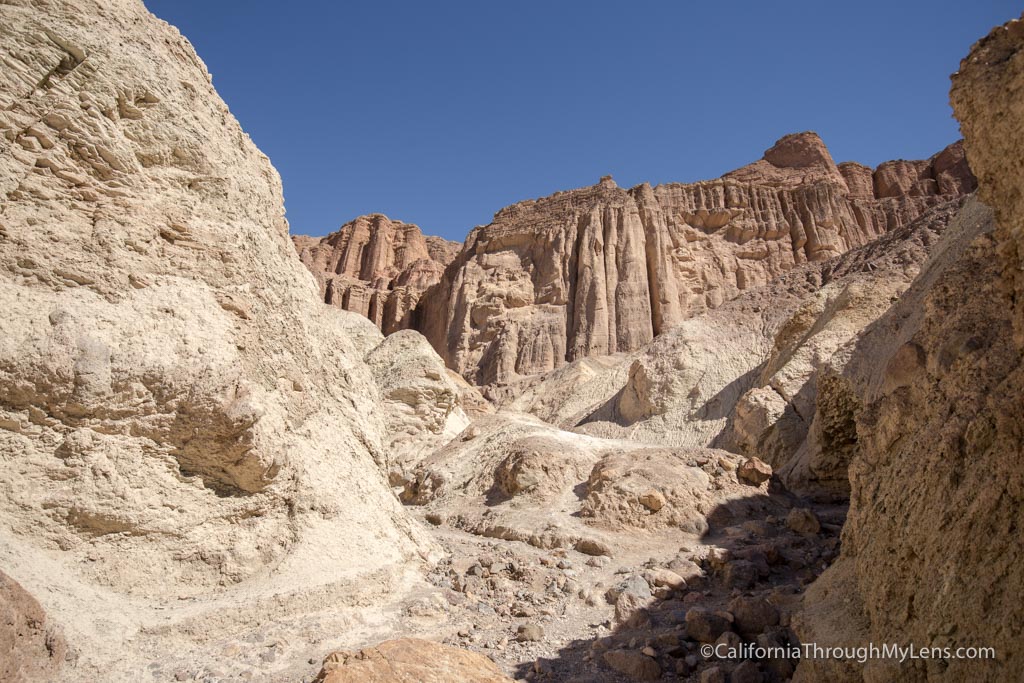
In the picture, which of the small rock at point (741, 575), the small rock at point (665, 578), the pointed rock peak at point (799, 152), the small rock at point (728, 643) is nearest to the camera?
the small rock at point (728, 643)

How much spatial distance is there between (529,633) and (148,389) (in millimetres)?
3880

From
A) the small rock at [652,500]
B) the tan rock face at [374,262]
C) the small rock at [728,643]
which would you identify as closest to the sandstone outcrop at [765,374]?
the small rock at [652,500]

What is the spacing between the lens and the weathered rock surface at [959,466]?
2.94 m

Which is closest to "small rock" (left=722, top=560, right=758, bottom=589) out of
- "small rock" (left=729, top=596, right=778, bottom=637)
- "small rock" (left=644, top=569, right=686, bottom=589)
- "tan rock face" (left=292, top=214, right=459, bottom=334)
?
"small rock" (left=644, top=569, right=686, bottom=589)

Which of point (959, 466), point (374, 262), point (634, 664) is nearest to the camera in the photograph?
point (959, 466)

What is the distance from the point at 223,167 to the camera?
698 centimetres

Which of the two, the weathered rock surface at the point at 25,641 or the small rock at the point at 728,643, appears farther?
the small rock at the point at 728,643

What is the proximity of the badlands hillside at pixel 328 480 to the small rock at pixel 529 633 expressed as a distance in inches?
1.2

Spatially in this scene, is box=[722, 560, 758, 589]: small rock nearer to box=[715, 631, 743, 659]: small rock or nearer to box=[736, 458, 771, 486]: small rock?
box=[715, 631, 743, 659]: small rock

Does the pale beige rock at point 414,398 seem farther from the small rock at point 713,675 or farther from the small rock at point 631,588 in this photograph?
the small rock at point 713,675

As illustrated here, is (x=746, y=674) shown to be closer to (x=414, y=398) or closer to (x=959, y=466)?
(x=959, y=466)

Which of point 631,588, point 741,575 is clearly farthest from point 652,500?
point 631,588

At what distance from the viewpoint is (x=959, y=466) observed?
3545mm

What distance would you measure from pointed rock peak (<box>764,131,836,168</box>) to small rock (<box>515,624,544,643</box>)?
155 ft
